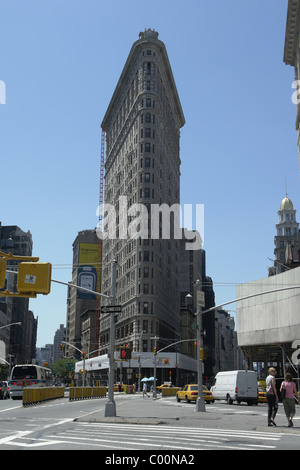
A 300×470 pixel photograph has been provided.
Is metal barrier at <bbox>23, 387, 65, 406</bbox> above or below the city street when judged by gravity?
below

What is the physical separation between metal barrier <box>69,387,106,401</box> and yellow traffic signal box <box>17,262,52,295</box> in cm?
3126

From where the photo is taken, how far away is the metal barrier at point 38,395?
35875mm

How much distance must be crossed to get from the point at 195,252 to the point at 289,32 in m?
123

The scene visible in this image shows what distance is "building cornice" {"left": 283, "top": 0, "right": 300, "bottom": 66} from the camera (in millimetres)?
57784

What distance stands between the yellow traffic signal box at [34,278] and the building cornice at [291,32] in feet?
177

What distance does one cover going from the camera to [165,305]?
11444 cm

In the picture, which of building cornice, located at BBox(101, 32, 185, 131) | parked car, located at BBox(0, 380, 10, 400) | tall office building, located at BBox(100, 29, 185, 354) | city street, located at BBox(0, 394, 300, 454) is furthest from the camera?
building cornice, located at BBox(101, 32, 185, 131)

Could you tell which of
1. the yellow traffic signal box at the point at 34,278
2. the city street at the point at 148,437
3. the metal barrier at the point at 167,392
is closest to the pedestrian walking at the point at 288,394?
the city street at the point at 148,437

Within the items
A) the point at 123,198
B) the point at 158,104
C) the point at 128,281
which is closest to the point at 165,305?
the point at 128,281

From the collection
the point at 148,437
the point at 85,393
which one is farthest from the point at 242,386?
the point at 148,437

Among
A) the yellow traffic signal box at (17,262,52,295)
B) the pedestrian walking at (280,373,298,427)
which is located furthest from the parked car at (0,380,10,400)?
the yellow traffic signal box at (17,262,52,295)

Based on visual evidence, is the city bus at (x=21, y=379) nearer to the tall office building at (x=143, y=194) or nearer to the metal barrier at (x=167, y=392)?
the metal barrier at (x=167, y=392)

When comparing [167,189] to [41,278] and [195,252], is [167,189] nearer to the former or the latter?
[195,252]

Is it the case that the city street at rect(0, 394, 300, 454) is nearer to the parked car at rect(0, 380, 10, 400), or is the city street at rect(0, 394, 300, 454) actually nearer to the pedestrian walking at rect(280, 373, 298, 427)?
the pedestrian walking at rect(280, 373, 298, 427)
